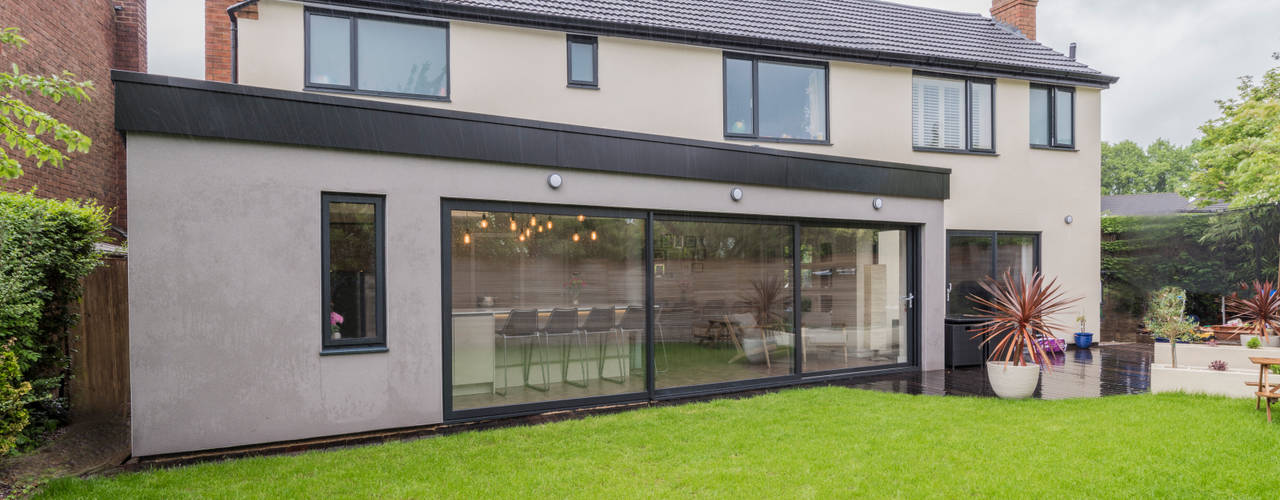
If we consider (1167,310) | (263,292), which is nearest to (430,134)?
(263,292)

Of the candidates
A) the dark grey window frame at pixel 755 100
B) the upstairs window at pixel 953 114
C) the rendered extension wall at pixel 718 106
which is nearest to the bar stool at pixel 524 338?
the rendered extension wall at pixel 718 106

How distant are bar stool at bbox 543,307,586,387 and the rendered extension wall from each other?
14.0 ft

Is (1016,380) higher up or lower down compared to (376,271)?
lower down

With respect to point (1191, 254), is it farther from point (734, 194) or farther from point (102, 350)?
point (102, 350)

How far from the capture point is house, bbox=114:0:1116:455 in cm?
551

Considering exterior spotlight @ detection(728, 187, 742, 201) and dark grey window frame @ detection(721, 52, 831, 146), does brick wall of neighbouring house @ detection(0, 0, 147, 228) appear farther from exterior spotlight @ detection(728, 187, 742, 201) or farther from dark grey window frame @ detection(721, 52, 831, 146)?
dark grey window frame @ detection(721, 52, 831, 146)

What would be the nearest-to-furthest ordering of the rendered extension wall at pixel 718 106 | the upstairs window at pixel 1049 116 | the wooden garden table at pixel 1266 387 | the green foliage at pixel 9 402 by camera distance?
the green foliage at pixel 9 402
the wooden garden table at pixel 1266 387
the rendered extension wall at pixel 718 106
the upstairs window at pixel 1049 116

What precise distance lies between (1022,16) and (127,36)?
62.1 feet

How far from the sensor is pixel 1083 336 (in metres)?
12.8

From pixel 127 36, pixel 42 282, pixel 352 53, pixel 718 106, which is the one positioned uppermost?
pixel 127 36

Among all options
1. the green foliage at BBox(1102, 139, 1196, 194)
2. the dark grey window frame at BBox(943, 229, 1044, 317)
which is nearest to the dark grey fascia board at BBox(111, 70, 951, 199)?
the dark grey window frame at BBox(943, 229, 1044, 317)

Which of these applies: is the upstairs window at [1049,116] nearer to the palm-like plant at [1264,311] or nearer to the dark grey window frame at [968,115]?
the dark grey window frame at [968,115]

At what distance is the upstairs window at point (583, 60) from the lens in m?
10.8

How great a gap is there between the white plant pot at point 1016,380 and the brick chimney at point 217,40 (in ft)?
36.6
